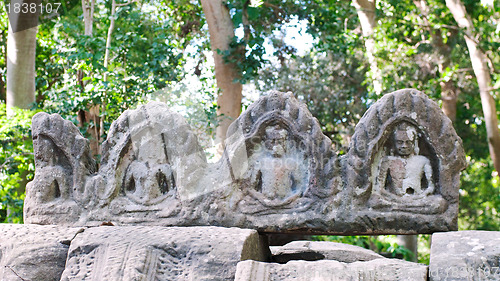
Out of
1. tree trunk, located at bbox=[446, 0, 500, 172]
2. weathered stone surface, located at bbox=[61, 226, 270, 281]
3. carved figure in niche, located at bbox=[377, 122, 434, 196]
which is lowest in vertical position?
weathered stone surface, located at bbox=[61, 226, 270, 281]

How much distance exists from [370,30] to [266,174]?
21.6 ft

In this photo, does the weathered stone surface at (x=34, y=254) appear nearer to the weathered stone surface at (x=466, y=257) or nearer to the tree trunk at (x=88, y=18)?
the weathered stone surface at (x=466, y=257)

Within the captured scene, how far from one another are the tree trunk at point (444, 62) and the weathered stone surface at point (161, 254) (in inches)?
270

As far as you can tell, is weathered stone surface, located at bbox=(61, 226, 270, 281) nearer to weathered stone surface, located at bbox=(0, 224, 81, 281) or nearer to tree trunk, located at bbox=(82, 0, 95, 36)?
weathered stone surface, located at bbox=(0, 224, 81, 281)

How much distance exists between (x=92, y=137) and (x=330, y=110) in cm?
521

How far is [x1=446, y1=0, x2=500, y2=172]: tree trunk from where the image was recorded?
8.07m

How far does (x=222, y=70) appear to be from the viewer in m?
7.82

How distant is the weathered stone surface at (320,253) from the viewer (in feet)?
14.8

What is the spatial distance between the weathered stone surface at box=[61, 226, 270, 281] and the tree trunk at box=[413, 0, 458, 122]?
22.5 feet

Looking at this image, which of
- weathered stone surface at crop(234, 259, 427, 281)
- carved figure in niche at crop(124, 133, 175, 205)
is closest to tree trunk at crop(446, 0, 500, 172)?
weathered stone surface at crop(234, 259, 427, 281)

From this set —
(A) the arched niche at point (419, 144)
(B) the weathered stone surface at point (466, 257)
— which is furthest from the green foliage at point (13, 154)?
(B) the weathered stone surface at point (466, 257)

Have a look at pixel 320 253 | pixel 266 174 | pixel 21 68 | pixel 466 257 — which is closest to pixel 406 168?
pixel 466 257

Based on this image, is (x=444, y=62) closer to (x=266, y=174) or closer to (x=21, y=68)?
(x=21, y=68)

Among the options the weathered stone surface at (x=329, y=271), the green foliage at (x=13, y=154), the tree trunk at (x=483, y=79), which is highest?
the tree trunk at (x=483, y=79)
